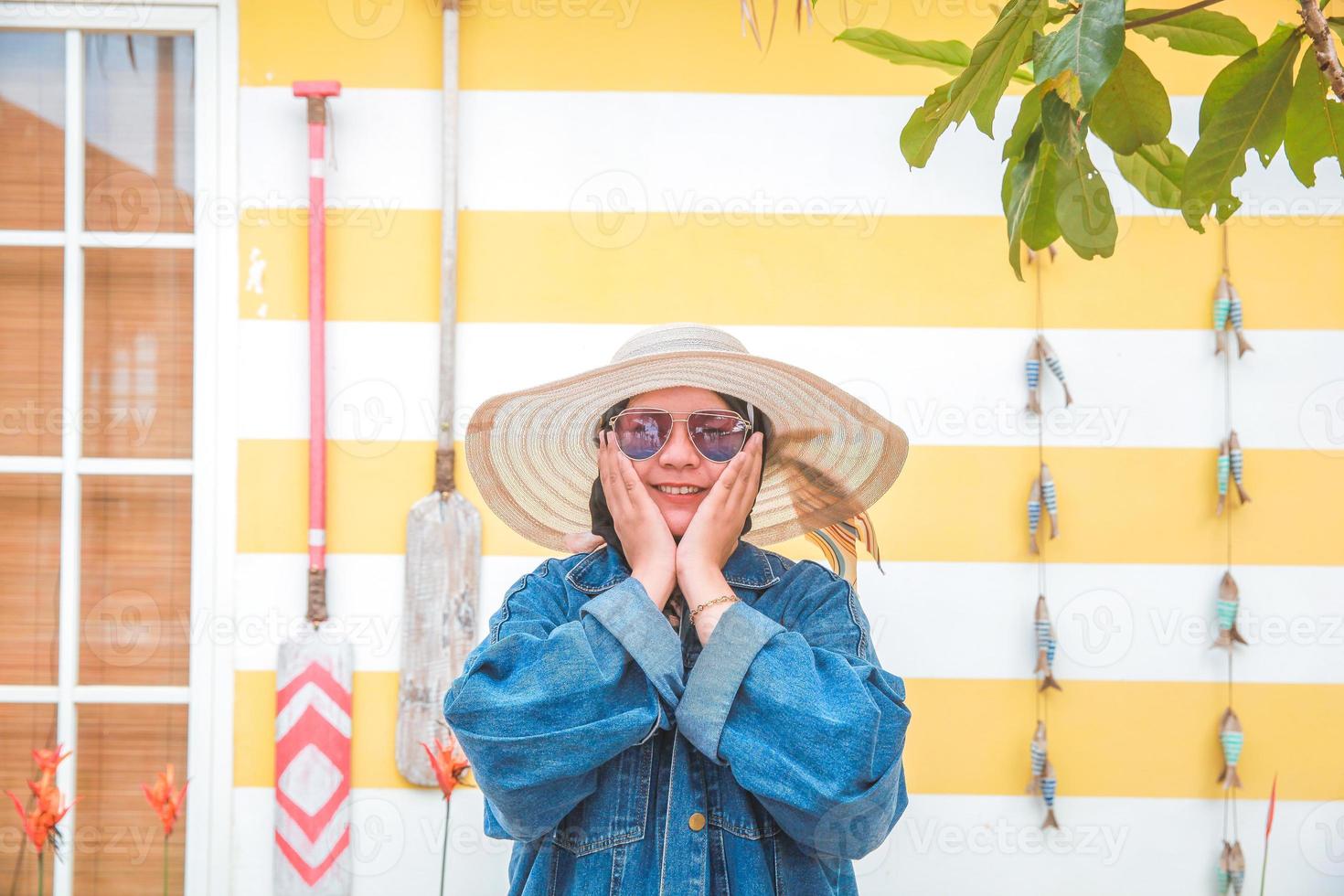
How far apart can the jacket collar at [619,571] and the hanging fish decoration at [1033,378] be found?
44.3 inches

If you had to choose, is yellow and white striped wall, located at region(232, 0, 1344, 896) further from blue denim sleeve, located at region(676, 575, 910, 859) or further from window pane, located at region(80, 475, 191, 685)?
blue denim sleeve, located at region(676, 575, 910, 859)

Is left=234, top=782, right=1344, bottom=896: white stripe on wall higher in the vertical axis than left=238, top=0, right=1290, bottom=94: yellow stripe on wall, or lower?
lower

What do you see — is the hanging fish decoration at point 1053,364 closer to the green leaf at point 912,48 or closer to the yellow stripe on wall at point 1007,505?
the yellow stripe on wall at point 1007,505

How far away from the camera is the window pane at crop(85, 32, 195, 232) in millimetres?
2381

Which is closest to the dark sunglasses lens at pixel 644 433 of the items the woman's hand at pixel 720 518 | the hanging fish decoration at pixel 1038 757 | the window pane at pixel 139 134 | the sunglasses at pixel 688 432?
the sunglasses at pixel 688 432

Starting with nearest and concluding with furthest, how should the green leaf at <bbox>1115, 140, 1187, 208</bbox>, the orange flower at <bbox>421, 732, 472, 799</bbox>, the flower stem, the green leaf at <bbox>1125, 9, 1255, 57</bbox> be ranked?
the green leaf at <bbox>1125, 9, 1255, 57</bbox>, the green leaf at <bbox>1115, 140, 1187, 208</bbox>, the orange flower at <bbox>421, 732, 472, 799</bbox>, the flower stem

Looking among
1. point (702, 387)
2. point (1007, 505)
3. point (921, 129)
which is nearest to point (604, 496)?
point (702, 387)

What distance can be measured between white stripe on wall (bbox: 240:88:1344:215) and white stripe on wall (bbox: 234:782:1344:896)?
58.1 inches

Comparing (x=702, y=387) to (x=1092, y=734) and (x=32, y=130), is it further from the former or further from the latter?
(x=32, y=130)

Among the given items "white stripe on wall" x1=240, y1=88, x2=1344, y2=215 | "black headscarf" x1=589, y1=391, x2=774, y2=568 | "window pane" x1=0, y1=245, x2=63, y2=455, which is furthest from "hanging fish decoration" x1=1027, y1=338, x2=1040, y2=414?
"window pane" x1=0, y1=245, x2=63, y2=455

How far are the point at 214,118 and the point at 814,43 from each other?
4.92ft

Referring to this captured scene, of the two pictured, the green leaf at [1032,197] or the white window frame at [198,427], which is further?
the white window frame at [198,427]

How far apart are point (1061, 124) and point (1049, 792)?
5.79 feet

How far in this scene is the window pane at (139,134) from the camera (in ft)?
7.81
